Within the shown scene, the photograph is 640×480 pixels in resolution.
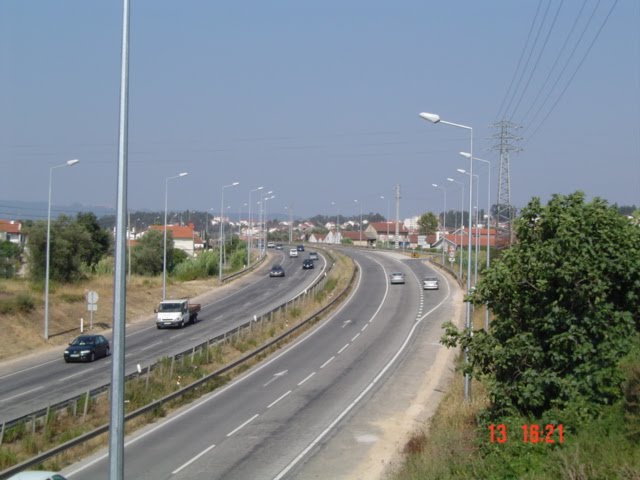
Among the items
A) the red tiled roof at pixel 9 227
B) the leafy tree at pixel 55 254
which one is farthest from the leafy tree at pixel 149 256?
the red tiled roof at pixel 9 227

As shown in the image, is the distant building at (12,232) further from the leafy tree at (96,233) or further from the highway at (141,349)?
the highway at (141,349)

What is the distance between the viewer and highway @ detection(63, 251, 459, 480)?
1789 centimetres

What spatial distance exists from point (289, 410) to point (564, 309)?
12708 mm

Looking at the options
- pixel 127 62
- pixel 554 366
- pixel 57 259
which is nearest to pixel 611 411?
pixel 554 366

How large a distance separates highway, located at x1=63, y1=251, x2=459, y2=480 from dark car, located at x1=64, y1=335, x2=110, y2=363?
319 inches

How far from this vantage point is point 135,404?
23984mm

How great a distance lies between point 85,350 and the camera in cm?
3516

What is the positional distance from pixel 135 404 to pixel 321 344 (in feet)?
55.3

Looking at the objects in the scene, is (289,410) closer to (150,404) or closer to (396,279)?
(150,404)

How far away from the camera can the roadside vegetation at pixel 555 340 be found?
13203 millimetres

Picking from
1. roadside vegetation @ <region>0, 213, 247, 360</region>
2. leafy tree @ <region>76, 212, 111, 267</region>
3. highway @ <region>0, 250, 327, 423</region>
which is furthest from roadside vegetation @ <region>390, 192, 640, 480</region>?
leafy tree @ <region>76, 212, 111, 267</region>

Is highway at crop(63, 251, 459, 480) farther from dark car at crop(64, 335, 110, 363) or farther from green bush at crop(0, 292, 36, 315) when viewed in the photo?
green bush at crop(0, 292, 36, 315)

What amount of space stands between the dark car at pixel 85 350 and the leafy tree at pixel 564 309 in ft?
80.0

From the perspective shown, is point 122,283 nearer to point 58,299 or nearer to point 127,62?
point 127,62
